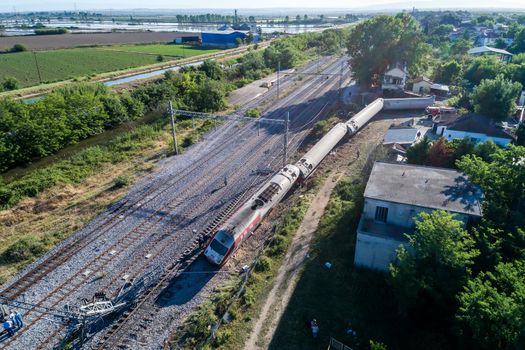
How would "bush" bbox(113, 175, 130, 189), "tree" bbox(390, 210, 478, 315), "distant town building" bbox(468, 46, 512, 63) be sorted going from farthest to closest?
"distant town building" bbox(468, 46, 512, 63) → "bush" bbox(113, 175, 130, 189) → "tree" bbox(390, 210, 478, 315)

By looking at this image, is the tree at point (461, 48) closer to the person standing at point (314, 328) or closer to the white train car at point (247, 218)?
the white train car at point (247, 218)

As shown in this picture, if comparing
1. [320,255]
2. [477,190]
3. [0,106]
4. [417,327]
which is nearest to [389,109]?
[477,190]

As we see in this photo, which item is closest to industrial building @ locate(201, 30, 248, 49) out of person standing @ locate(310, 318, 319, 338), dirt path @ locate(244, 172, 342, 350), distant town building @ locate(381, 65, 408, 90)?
distant town building @ locate(381, 65, 408, 90)

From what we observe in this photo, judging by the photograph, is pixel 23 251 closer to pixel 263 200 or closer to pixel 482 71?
pixel 263 200

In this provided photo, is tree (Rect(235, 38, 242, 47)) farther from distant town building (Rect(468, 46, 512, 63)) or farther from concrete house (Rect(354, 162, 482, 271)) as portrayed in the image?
concrete house (Rect(354, 162, 482, 271))

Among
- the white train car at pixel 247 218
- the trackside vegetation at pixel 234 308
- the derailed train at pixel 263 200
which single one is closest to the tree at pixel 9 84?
the derailed train at pixel 263 200

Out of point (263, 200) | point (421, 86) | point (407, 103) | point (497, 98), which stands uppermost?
point (497, 98)

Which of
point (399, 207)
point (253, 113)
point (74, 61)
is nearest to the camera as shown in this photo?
point (399, 207)

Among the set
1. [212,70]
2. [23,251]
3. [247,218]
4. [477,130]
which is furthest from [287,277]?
[212,70]
